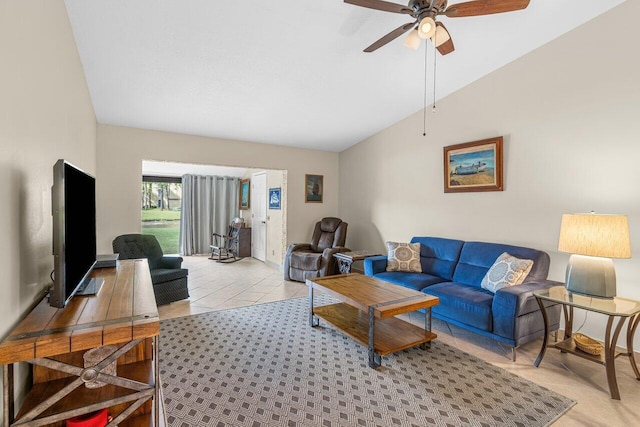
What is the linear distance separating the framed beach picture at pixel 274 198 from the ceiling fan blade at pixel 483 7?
14.6ft

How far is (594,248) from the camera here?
2.25 metres

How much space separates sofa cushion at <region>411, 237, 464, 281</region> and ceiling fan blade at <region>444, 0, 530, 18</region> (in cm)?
246

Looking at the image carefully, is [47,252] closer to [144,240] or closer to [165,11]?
[165,11]

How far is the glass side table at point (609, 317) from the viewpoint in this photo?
2037mm

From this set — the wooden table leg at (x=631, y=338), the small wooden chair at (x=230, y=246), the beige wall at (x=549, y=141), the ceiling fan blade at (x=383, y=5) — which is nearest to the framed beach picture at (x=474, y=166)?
the beige wall at (x=549, y=141)

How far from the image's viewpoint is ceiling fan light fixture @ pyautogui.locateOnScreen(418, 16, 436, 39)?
193 cm

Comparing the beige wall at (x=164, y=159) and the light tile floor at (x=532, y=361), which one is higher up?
the beige wall at (x=164, y=159)

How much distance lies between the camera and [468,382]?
7.11 ft

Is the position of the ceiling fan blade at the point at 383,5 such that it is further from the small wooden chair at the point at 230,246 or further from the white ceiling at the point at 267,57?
the small wooden chair at the point at 230,246

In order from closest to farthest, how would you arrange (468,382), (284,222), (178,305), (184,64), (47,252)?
(47,252) → (468,382) → (184,64) → (178,305) → (284,222)

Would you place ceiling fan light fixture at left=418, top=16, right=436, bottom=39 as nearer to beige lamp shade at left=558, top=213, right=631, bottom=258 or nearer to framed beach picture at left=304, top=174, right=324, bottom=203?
beige lamp shade at left=558, top=213, right=631, bottom=258

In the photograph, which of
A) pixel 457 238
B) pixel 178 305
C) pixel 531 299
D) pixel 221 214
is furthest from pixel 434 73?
pixel 221 214

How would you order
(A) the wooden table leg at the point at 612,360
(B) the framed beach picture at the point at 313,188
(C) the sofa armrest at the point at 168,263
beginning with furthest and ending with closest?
(B) the framed beach picture at the point at 313,188
(C) the sofa armrest at the point at 168,263
(A) the wooden table leg at the point at 612,360

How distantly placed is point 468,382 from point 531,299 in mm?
924
